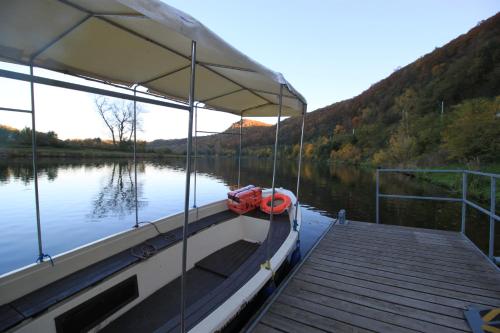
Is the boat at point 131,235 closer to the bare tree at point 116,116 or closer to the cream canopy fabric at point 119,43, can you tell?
the cream canopy fabric at point 119,43

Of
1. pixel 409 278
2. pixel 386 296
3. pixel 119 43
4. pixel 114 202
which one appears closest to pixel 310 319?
pixel 386 296

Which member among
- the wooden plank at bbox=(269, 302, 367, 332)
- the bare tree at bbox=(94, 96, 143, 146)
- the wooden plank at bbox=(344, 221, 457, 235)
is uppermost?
the bare tree at bbox=(94, 96, 143, 146)

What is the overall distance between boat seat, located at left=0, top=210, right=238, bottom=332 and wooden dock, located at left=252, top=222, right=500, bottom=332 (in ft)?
4.30

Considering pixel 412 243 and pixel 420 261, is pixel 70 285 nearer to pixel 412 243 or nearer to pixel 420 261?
pixel 420 261

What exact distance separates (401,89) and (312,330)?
72.3m

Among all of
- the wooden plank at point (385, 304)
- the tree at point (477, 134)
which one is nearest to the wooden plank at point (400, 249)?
the wooden plank at point (385, 304)

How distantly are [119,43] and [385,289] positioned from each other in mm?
3304

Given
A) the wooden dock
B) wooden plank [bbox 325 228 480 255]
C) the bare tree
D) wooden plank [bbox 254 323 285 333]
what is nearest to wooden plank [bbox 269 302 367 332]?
the wooden dock

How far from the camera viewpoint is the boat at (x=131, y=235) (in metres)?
1.44

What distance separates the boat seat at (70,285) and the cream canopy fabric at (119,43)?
1867mm

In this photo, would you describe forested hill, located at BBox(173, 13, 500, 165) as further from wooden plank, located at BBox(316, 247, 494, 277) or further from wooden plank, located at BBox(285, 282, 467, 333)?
wooden plank, located at BBox(285, 282, 467, 333)

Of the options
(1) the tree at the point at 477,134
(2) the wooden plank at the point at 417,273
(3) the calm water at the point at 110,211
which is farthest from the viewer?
(1) the tree at the point at 477,134

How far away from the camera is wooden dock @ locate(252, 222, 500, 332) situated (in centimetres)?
185

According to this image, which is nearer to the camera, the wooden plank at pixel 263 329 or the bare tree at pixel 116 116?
the wooden plank at pixel 263 329
